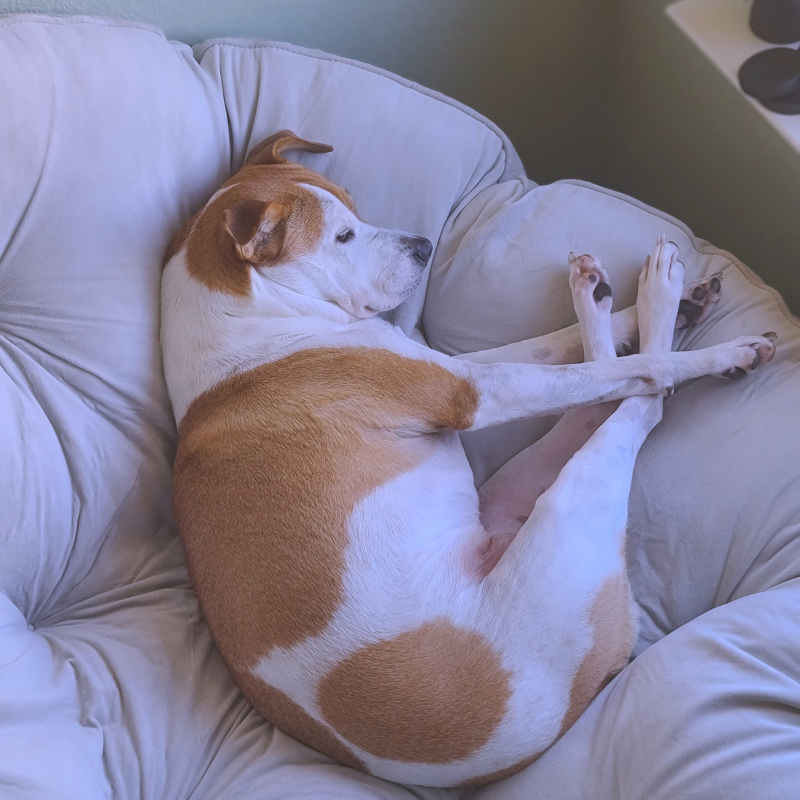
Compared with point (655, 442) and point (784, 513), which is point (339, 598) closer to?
point (655, 442)

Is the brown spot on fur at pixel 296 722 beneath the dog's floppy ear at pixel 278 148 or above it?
beneath

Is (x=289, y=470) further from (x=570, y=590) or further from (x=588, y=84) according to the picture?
(x=588, y=84)

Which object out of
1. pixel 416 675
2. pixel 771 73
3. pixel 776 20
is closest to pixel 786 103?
pixel 771 73

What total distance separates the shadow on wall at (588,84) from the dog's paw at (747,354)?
0.62 meters

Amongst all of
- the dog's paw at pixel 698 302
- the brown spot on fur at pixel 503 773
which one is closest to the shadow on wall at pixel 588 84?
the dog's paw at pixel 698 302

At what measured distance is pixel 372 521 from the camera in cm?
168

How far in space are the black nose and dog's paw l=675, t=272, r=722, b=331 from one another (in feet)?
2.24

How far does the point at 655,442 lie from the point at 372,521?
2.45ft

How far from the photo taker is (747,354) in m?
1.81

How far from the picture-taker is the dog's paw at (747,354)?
1812mm

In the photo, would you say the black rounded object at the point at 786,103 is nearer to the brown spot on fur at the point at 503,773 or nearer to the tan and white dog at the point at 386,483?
the tan and white dog at the point at 386,483

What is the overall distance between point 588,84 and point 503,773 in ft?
8.39

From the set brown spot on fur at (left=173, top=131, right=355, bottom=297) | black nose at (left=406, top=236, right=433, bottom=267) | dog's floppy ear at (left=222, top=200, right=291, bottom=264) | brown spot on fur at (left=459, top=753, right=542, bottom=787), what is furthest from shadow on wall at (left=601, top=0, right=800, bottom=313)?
brown spot on fur at (left=459, top=753, right=542, bottom=787)

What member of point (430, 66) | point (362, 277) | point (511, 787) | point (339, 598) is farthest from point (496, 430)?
point (430, 66)
